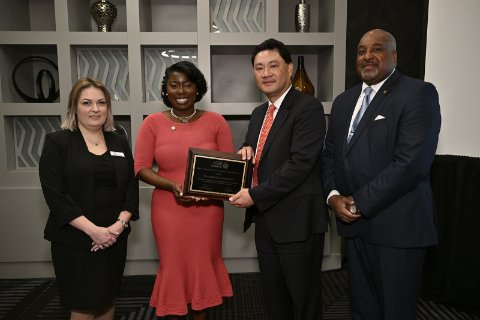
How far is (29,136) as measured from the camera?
358 centimetres

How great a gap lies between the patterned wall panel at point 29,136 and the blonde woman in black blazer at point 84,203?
6.42ft

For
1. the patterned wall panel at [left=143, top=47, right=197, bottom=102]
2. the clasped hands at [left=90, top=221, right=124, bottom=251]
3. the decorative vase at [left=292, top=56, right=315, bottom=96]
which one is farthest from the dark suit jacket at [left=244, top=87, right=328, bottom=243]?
the patterned wall panel at [left=143, top=47, right=197, bottom=102]

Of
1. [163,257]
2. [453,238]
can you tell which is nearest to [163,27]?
[163,257]

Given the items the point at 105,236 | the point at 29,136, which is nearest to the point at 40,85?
the point at 29,136

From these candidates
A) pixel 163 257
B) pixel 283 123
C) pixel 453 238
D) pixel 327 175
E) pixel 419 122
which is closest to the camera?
pixel 419 122

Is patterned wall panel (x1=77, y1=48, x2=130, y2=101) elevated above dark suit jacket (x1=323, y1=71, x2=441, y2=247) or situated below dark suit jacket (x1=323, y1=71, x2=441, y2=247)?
above

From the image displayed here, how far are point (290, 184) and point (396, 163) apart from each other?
46 cm

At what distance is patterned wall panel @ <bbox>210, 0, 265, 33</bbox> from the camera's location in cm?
346

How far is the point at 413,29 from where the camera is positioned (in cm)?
350

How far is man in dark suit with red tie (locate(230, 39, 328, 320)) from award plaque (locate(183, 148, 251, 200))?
59 millimetres

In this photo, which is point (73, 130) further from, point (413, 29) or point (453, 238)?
point (413, 29)

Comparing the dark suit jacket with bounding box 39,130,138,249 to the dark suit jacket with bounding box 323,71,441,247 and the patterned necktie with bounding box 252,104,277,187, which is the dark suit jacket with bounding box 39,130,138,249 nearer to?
the patterned necktie with bounding box 252,104,277,187

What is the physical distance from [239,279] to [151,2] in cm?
266

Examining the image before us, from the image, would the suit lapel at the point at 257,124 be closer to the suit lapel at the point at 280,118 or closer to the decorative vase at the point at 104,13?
the suit lapel at the point at 280,118
